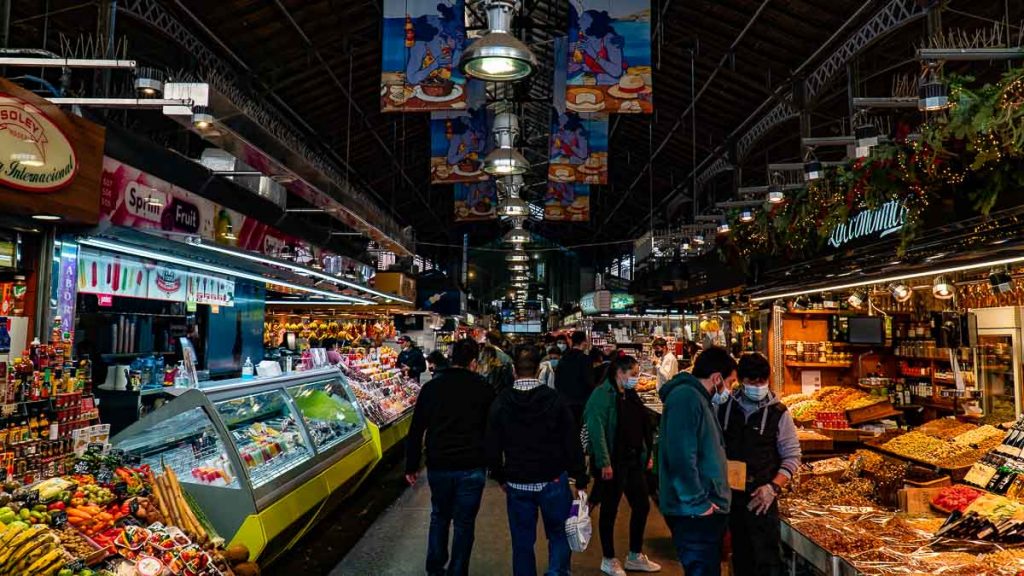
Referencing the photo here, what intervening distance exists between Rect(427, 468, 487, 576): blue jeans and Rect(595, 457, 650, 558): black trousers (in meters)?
1.15

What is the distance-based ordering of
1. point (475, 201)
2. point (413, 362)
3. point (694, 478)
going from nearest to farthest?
point (694, 478) < point (413, 362) < point (475, 201)

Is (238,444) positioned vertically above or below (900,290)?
below

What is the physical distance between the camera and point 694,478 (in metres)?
3.70

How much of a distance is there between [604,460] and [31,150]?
4415 mm

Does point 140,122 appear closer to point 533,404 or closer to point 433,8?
point 433,8

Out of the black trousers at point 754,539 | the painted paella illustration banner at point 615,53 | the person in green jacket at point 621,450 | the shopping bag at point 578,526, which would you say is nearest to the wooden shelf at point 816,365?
the painted paella illustration banner at point 615,53

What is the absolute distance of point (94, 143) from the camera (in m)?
4.97

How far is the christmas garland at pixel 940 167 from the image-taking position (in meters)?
3.68

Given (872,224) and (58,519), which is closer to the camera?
(58,519)

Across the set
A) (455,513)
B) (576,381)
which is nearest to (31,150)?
(455,513)

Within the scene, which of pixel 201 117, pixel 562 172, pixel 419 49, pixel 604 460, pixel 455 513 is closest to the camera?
pixel 201 117

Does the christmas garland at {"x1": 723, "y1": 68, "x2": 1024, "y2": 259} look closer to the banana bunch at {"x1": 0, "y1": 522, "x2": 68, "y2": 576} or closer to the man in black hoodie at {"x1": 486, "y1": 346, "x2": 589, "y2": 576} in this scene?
the man in black hoodie at {"x1": 486, "y1": 346, "x2": 589, "y2": 576}

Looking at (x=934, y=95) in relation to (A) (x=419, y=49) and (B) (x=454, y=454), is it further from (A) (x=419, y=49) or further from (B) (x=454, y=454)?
(A) (x=419, y=49)

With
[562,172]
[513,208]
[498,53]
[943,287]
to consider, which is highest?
[562,172]
